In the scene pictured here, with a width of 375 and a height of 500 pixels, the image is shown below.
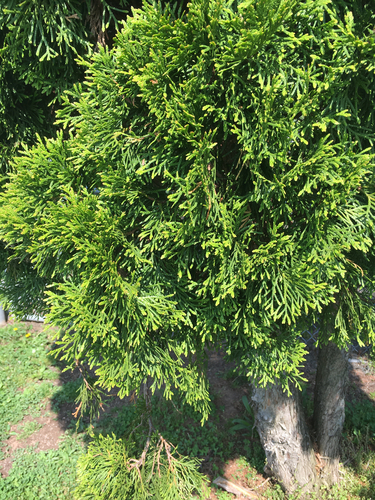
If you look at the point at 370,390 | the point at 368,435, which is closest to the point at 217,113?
the point at 368,435

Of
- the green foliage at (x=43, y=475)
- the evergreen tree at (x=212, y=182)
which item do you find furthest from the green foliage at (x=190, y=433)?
the evergreen tree at (x=212, y=182)

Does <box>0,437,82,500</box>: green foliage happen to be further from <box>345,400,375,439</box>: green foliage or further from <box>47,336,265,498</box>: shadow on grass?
<box>345,400,375,439</box>: green foliage

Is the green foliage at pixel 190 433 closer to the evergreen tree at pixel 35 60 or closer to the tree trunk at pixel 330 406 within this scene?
the tree trunk at pixel 330 406

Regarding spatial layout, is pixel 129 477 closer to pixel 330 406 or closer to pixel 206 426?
pixel 206 426

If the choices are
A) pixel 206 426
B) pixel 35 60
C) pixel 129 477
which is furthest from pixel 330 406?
pixel 35 60

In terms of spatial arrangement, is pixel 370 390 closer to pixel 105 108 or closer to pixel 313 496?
pixel 313 496

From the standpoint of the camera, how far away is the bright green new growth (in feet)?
6.57

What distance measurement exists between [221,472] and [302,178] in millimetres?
4151

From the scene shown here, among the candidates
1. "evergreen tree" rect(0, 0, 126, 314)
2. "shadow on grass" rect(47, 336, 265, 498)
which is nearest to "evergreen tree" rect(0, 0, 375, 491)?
"evergreen tree" rect(0, 0, 126, 314)

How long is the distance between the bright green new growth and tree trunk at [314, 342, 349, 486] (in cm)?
144

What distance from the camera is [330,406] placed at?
4199mm

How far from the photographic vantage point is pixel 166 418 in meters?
5.27

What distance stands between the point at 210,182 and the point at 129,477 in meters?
2.83

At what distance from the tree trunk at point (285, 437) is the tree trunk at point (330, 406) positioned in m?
0.20
